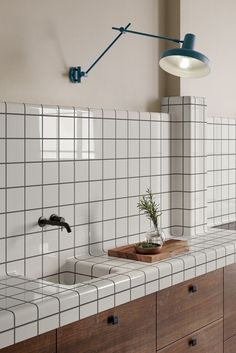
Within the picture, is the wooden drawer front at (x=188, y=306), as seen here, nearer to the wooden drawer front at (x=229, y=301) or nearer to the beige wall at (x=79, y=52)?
the wooden drawer front at (x=229, y=301)

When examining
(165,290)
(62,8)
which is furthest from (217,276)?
(62,8)

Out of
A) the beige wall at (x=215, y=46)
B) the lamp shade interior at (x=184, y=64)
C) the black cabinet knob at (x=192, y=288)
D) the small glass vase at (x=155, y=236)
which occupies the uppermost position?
the beige wall at (x=215, y=46)

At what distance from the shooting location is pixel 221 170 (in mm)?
3799

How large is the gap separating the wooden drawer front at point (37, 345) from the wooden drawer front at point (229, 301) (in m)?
1.27

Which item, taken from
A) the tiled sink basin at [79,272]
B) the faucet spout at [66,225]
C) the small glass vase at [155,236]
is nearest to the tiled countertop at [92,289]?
the tiled sink basin at [79,272]

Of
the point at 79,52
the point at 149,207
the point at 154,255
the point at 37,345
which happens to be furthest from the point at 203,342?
the point at 79,52

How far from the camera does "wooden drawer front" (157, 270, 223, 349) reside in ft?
8.27

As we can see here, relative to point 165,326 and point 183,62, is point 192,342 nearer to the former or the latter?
point 165,326

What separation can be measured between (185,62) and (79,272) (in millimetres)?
1084

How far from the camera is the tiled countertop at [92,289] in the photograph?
1860mm

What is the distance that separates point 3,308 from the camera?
6.17 ft

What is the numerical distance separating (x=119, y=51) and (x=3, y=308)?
5.39 ft

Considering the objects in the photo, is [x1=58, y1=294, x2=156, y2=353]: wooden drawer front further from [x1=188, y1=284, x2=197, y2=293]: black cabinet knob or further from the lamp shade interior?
the lamp shade interior

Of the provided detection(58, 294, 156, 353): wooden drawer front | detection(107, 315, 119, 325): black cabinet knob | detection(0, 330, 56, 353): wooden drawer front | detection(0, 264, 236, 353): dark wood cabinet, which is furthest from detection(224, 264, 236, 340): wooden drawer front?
detection(0, 330, 56, 353): wooden drawer front
